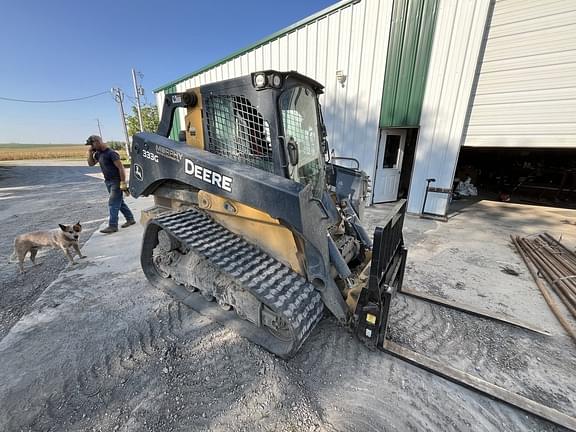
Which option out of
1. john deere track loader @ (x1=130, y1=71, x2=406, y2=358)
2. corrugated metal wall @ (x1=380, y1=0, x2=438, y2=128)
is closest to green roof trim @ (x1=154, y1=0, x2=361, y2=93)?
corrugated metal wall @ (x1=380, y1=0, x2=438, y2=128)

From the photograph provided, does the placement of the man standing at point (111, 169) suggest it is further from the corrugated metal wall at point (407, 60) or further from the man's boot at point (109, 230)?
the corrugated metal wall at point (407, 60)

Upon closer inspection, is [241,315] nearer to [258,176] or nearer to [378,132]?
[258,176]

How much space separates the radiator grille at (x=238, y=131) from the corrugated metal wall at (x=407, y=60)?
17.3ft

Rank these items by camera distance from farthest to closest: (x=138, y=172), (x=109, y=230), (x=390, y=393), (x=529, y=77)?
(x=529, y=77), (x=109, y=230), (x=138, y=172), (x=390, y=393)

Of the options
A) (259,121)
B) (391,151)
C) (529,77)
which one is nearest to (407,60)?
(391,151)

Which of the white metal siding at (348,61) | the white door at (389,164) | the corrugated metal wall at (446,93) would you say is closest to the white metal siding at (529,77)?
the corrugated metal wall at (446,93)

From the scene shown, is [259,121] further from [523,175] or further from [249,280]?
[523,175]

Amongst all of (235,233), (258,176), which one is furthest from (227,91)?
(235,233)

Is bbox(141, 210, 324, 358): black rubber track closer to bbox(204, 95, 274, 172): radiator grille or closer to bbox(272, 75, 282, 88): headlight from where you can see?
bbox(204, 95, 274, 172): radiator grille

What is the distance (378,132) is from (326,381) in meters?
6.10

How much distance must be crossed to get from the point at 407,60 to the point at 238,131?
18.4ft

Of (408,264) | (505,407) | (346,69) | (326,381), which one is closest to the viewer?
(505,407)

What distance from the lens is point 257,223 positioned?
214cm

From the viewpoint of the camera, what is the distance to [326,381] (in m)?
1.82
